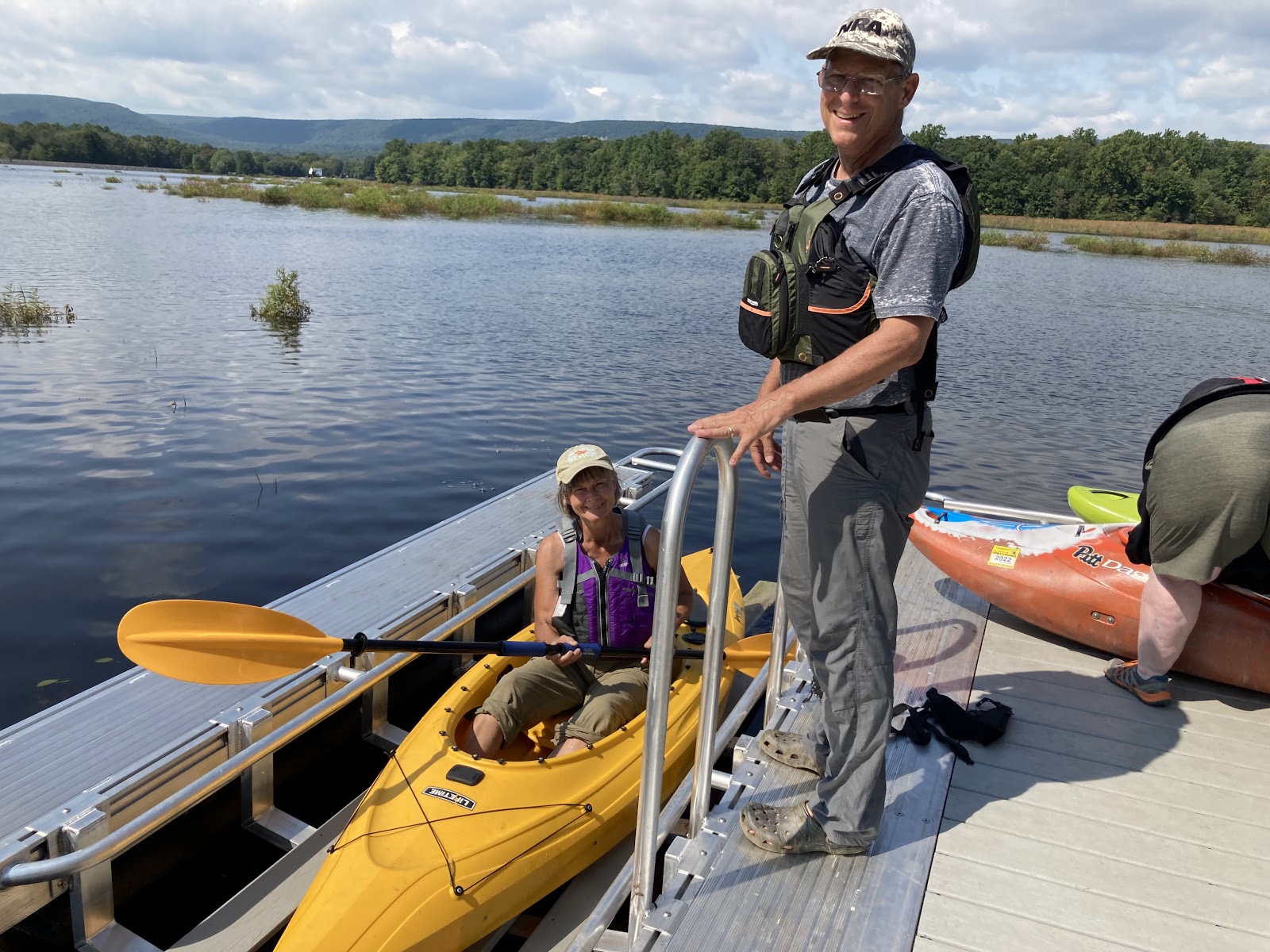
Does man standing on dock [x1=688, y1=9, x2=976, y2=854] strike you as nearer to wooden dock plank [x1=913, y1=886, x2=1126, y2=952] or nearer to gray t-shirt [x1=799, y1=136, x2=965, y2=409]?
gray t-shirt [x1=799, y1=136, x2=965, y2=409]

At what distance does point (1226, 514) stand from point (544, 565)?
2796 millimetres

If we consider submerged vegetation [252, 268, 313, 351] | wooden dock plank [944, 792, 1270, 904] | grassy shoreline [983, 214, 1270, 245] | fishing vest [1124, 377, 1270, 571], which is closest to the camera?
wooden dock plank [944, 792, 1270, 904]

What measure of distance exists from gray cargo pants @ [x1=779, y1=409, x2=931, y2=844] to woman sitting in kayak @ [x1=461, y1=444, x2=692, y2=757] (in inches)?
62.2

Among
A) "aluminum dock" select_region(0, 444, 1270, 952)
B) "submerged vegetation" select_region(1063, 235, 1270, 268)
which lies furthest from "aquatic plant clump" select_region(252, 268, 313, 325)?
"submerged vegetation" select_region(1063, 235, 1270, 268)

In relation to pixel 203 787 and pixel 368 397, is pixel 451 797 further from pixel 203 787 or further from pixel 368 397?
pixel 368 397

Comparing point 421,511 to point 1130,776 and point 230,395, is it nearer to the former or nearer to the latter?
point 230,395

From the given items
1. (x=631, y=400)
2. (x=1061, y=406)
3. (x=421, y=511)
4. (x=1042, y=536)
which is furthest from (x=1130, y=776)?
(x=1061, y=406)

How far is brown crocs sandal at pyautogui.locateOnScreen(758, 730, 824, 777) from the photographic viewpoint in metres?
3.22

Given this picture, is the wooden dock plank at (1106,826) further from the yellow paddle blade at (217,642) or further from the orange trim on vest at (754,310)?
the yellow paddle blade at (217,642)

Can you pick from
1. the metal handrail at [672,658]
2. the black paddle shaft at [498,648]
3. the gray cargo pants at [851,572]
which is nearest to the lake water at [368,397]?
the black paddle shaft at [498,648]

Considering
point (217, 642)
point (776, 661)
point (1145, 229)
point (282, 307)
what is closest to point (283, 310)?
point (282, 307)

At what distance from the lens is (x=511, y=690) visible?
4172 millimetres

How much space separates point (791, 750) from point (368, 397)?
11039 millimetres

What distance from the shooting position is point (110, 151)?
104438 millimetres
